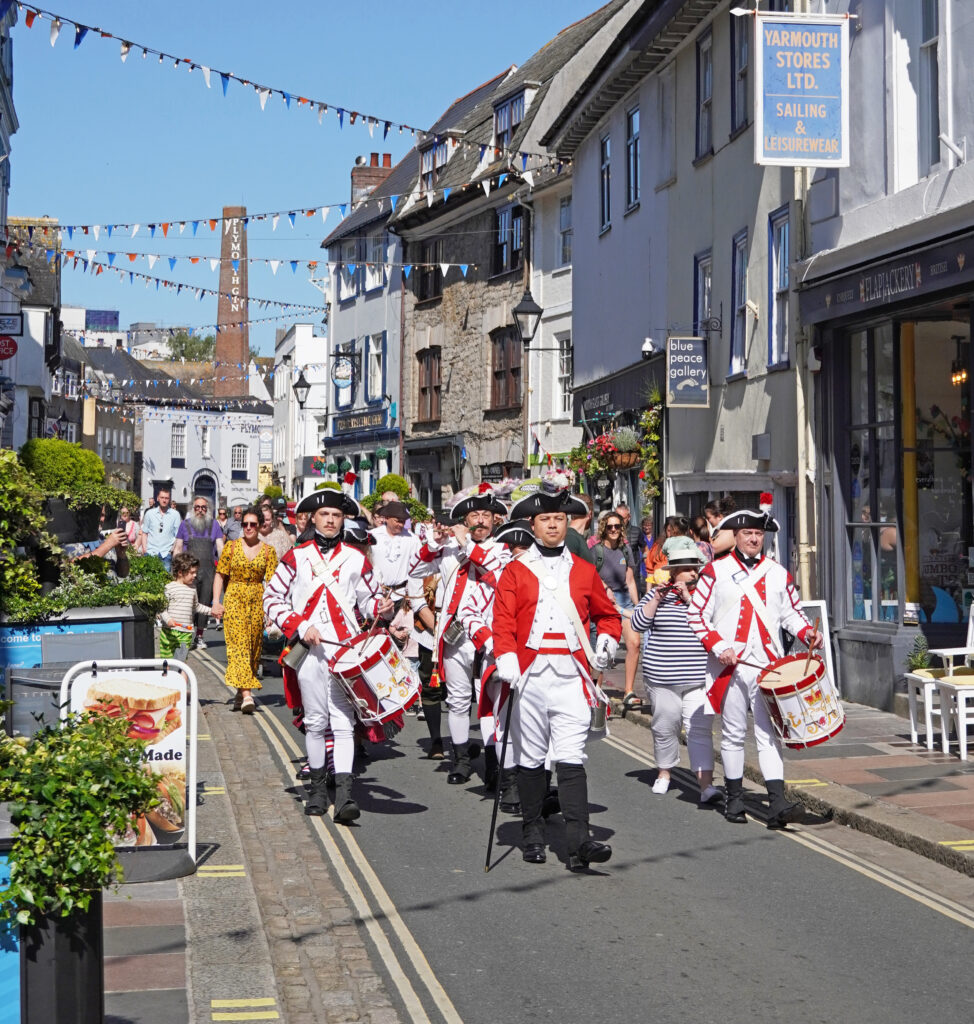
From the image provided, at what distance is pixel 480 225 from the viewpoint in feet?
122

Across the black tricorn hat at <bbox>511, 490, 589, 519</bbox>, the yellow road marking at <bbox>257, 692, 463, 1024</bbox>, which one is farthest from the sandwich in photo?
the black tricorn hat at <bbox>511, 490, 589, 519</bbox>

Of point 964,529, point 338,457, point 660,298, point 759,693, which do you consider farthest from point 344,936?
point 338,457

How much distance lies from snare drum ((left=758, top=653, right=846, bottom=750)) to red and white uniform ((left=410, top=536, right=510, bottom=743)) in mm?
2237

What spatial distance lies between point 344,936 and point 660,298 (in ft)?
53.6

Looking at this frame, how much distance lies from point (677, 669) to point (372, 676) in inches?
86.1

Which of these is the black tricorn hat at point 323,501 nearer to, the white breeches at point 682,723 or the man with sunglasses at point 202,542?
the white breeches at point 682,723

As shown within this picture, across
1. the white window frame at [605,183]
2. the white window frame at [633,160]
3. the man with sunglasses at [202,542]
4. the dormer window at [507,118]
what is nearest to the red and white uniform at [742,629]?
the man with sunglasses at [202,542]

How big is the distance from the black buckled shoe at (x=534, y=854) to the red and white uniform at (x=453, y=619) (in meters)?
2.40

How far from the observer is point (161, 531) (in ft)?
72.9

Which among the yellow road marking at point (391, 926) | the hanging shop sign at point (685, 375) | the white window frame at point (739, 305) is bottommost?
the yellow road marking at point (391, 926)

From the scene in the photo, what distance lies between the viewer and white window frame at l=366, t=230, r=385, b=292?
→ 44.0m

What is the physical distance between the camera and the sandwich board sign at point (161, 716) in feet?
25.5

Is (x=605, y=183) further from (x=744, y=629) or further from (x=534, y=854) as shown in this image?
(x=534, y=854)

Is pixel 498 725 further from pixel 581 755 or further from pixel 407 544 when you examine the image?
pixel 407 544
